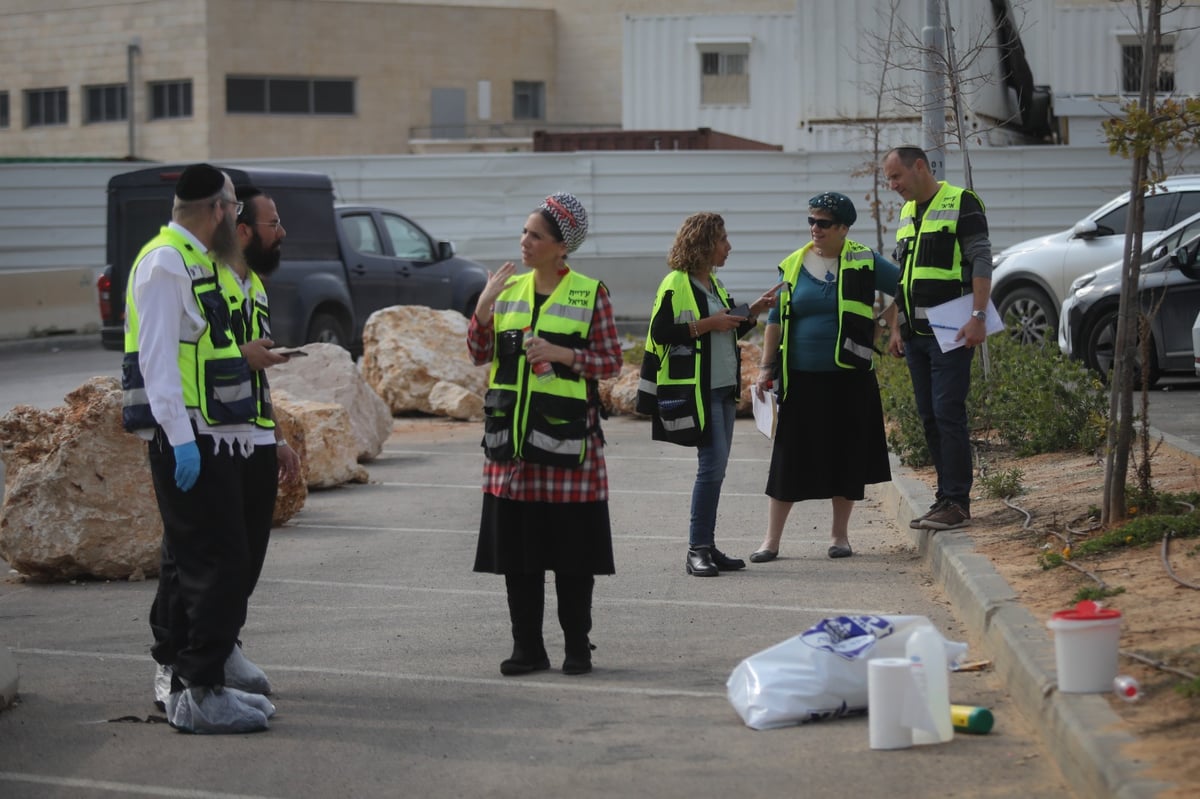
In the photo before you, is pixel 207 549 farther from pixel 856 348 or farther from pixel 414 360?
pixel 414 360

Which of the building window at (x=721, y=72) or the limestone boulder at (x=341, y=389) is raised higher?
the building window at (x=721, y=72)

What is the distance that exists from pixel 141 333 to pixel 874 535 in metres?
5.37

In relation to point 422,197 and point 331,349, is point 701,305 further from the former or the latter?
point 422,197

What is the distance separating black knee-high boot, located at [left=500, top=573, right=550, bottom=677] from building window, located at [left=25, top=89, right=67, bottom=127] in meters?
49.4

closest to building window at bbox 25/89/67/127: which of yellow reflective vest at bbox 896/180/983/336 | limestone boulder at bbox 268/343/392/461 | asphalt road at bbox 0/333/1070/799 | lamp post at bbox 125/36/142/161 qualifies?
lamp post at bbox 125/36/142/161

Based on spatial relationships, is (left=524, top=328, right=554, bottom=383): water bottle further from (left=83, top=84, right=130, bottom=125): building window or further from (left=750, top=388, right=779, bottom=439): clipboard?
(left=83, top=84, right=130, bottom=125): building window

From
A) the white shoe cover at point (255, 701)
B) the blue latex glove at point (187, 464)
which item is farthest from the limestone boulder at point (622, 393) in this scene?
the blue latex glove at point (187, 464)

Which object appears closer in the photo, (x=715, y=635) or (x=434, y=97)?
(x=715, y=635)

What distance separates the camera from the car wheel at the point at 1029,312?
17297 millimetres

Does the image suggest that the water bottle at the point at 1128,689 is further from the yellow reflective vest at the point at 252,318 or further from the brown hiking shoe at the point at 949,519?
the brown hiking shoe at the point at 949,519

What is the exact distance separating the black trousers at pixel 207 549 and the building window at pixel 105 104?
156ft

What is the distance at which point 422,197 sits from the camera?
1084 inches

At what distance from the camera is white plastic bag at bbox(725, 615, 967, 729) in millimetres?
5621

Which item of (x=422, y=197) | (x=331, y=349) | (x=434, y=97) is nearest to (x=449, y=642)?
(x=331, y=349)
